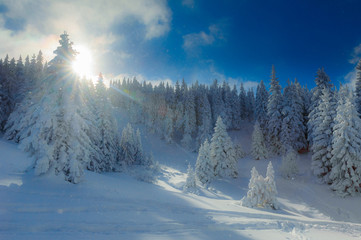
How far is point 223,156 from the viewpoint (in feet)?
100

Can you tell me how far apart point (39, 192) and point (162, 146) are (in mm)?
49985

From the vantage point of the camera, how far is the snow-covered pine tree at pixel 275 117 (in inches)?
1587

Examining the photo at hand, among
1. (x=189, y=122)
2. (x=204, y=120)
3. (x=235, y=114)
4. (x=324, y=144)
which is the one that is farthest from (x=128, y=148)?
(x=235, y=114)

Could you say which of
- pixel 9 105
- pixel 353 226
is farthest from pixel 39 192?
pixel 9 105

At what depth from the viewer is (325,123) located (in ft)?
84.9

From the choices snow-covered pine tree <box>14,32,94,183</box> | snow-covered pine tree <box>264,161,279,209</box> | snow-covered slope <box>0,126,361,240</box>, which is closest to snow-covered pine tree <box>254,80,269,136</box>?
snow-covered pine tree <box>264,161,279,209</box>

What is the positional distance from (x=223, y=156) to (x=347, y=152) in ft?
51.4

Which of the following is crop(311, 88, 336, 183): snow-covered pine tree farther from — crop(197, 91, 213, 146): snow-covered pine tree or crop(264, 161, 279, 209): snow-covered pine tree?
crop(197, 91, 213, 146): snow-covered pine tree

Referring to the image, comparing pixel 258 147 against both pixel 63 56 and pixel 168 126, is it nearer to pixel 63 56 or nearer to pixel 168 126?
pixel 168 126

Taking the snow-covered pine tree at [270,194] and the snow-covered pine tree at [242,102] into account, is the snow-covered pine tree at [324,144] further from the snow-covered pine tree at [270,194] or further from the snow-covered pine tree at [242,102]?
the snow-covered pine tree at [242,102]

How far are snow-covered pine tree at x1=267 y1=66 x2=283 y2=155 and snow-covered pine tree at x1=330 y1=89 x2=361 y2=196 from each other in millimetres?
16884

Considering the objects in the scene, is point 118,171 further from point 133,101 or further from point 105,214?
point 133,101

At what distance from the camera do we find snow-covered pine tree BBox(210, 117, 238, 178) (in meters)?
30.2

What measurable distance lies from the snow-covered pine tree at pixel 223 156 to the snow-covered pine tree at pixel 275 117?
51.0ft
